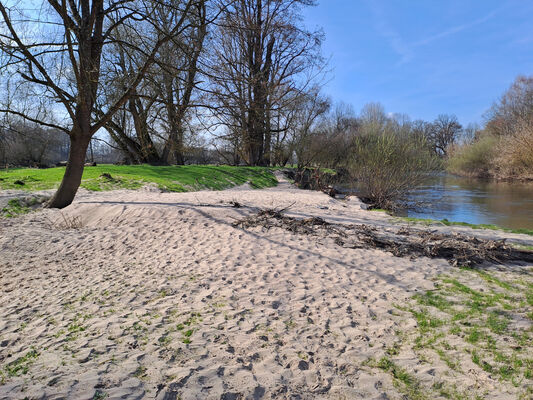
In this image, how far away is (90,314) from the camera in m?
4.10

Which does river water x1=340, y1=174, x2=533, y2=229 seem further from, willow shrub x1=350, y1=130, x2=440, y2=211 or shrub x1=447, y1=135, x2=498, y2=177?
shrub x1=447, y1=135, x2=498, y2=177

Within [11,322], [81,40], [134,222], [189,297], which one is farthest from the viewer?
[134,222]

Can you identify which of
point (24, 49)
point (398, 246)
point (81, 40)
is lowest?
point (398, 246)

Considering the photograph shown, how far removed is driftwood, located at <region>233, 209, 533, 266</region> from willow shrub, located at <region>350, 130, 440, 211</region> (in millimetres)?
Result: 7192

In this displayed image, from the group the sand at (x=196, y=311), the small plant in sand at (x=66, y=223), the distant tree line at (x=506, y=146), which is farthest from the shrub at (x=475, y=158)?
the small plant in sand at (x=66, y=223)

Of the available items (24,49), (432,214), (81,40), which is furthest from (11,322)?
(432,214)

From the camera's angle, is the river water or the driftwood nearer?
the driftwood

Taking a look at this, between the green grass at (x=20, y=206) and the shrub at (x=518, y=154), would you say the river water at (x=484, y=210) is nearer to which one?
the shrub at (x=518, y=154)

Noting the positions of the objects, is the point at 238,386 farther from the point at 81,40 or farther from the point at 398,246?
the point at 81,40

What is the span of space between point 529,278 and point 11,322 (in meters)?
7.59

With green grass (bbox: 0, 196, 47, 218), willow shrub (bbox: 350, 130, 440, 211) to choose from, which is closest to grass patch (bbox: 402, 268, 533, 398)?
willow shrub (bbox: 350, 130, 440, 211)

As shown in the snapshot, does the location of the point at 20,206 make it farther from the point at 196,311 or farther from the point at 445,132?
the point at 445,132

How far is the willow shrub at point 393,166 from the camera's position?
1474 cm

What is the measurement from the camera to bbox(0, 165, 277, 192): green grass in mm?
12688
